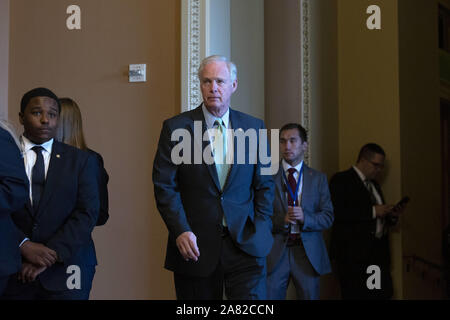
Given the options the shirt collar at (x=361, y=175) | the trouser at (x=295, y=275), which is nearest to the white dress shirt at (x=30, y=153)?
the trouser at (x=295, y=275)

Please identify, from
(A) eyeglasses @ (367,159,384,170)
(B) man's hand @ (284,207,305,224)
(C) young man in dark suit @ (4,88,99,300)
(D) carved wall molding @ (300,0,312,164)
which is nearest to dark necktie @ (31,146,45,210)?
(C) young man in dark suit @ (4,88,99,300)

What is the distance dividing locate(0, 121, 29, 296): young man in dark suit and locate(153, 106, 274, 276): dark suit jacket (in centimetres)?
74

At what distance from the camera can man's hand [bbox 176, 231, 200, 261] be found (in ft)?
10.8

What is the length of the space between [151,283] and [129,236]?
1.39 ft

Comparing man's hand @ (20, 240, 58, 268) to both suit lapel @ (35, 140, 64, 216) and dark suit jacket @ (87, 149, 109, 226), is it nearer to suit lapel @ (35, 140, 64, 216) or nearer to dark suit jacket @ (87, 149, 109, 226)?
suit lapel @ (35, 140, 64, 216)

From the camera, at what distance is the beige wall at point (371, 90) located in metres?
6.48

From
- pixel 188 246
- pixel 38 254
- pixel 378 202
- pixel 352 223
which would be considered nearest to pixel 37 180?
Result: pixel 38 254

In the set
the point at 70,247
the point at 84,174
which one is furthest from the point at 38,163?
the point at 70,247

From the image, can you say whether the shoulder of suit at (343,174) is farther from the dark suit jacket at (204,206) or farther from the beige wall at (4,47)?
the beige wall at (4,47)

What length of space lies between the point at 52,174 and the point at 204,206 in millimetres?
896

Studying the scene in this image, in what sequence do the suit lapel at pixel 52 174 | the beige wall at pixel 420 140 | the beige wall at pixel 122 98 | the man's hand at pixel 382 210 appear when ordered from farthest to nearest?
the beige wall at pixel 420 140
the man's hand at pixel 382 210
the beige wall at pixel 122 98
the suit lapel at pixel 52 174

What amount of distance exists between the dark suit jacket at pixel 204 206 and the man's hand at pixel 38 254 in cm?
61

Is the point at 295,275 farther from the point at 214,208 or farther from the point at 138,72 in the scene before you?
the point at 138,72
